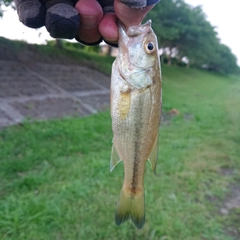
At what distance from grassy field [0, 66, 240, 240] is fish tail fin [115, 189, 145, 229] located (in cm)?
A: 149

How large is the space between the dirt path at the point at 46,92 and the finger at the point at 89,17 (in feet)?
12.3

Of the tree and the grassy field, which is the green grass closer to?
the grassy field

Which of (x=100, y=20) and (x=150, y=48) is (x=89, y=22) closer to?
(x=100, y=20)

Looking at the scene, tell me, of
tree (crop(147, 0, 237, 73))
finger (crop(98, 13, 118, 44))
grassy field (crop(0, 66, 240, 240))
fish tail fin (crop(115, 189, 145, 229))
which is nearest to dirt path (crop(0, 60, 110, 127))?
grassy field (crop(0, 66, 240, 240))

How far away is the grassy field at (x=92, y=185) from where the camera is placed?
8.84 feet

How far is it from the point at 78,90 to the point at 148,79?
6.74 metres

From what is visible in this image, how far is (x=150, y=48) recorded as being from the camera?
3.76ft

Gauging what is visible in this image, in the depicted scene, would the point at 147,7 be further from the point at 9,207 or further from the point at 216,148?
the point at 216,148

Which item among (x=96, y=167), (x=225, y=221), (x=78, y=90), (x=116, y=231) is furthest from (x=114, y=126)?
(x=78, y=90)

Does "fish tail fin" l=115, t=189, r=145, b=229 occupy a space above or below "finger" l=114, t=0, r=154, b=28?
below

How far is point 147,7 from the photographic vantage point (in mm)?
992

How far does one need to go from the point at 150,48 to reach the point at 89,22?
259mm

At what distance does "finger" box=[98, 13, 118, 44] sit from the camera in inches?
43.6

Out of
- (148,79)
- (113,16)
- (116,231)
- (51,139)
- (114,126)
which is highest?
(113,16)
